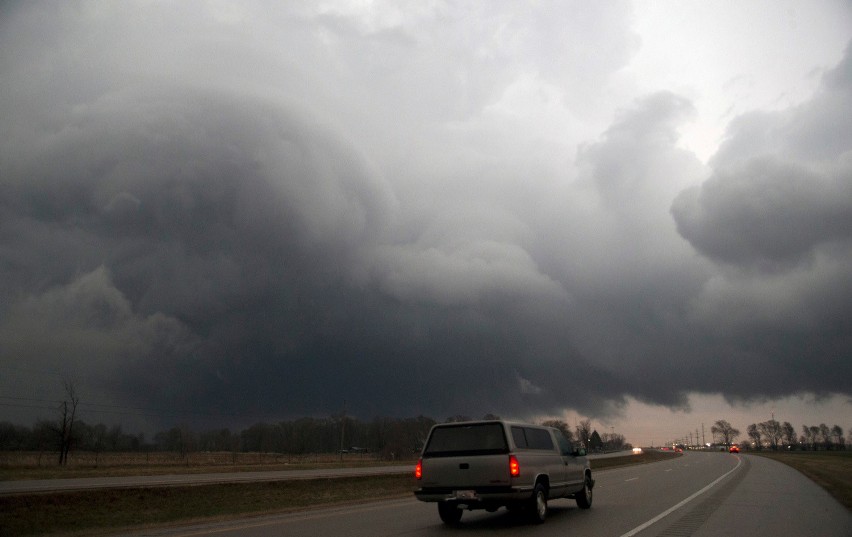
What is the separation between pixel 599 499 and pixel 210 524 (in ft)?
40.7

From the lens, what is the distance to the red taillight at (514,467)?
1405 cm

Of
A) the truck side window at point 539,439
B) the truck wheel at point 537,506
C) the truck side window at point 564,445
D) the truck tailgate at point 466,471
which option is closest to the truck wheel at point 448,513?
the truck tailgate at point 466,471

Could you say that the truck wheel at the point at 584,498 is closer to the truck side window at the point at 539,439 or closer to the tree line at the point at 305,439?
the truck side window at the point at 539,439

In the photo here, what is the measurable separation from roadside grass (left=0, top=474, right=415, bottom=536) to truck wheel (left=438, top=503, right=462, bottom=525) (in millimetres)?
6955

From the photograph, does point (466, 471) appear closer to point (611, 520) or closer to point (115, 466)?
point (611, 520)

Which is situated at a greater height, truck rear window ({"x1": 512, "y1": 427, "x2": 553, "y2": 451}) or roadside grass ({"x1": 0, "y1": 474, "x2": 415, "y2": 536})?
truck rear window ({"x1": 512, "y1": 427, "x2": 553, "y2": 451})

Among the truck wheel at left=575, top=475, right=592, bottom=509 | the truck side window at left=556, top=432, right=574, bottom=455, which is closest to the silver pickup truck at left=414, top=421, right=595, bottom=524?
the truck side window at left=556, top=432, right=574, bottom=455

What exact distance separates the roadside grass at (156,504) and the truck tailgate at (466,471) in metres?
7.42

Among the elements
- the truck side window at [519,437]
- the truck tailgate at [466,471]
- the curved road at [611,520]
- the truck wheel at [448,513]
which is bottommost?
the curved road at [611,520]

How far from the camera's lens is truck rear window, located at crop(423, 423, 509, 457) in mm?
14602

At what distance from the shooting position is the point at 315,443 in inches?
6407

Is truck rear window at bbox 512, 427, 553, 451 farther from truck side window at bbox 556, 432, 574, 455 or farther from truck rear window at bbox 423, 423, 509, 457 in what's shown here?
truck side window at bbox 556, 432, 574, 455

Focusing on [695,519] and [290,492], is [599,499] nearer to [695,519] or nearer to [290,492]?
[695,519]

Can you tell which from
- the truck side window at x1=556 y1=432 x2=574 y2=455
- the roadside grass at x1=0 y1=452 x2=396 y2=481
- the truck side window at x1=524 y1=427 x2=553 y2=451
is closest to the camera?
the truck side window at x1=524 y1=427 x2=553 y2=451
